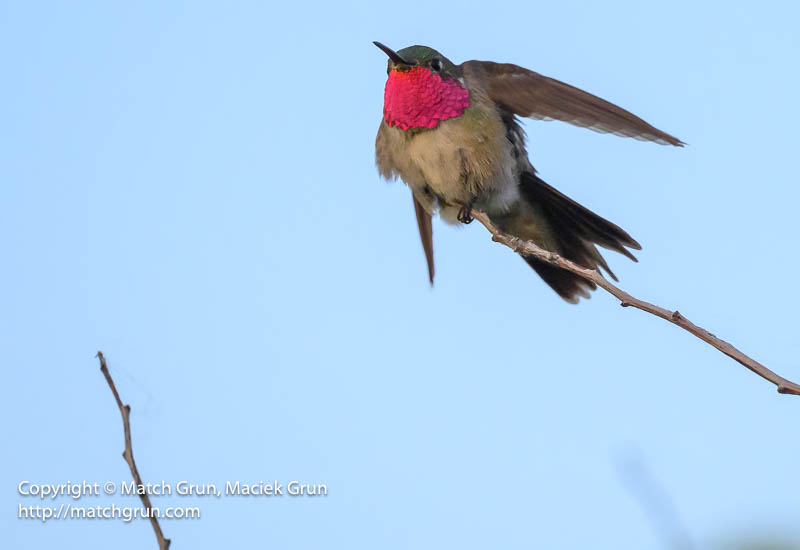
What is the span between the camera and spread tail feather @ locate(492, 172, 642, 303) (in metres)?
6.17

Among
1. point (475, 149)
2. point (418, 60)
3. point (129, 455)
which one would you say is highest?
point (418, 60)

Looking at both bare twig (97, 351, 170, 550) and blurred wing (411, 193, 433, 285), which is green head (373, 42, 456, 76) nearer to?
blurred wing (411, 193, 433, 285)

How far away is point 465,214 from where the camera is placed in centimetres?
619

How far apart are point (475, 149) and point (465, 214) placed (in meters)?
0.48

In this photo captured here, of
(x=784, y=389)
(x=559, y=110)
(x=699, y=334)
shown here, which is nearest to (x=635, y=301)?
(x=699, y=334)

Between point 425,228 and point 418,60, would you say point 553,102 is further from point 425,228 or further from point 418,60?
point 425,228

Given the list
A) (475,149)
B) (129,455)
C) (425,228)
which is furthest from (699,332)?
(425,228)

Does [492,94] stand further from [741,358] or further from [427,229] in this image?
[741,358]

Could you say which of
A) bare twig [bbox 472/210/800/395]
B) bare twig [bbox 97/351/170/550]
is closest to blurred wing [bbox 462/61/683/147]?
bare twig [bbox 472/210/800/395]

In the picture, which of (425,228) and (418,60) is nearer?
(418,60)

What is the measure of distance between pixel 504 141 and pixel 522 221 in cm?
70

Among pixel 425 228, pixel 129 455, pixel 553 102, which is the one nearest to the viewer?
pixel 129 455

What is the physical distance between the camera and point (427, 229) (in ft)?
23.4

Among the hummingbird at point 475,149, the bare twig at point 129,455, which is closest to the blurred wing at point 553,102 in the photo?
the hummingbird at point 475,149
